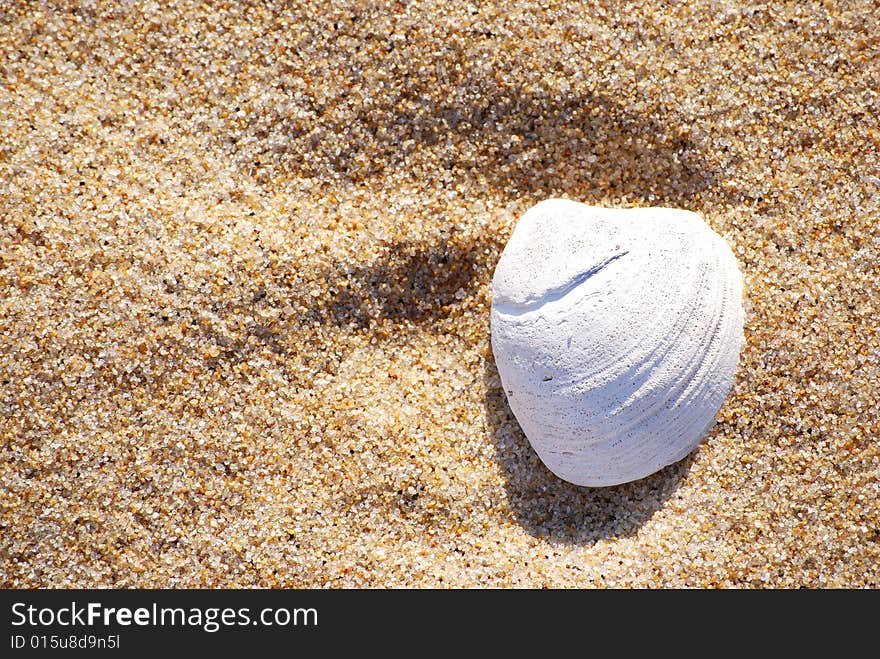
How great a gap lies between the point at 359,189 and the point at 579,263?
72 centimetres

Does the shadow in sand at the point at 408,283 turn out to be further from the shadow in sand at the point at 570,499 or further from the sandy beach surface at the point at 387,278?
the shadow in sand at the point at 570,499

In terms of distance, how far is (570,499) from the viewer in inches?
101

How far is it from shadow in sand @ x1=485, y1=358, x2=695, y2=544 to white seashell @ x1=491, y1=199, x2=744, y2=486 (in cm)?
7

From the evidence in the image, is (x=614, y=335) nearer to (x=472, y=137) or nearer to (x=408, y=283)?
(x=408, y=283)

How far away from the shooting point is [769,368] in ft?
8.23

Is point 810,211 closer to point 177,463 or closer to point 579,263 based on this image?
point 579,263

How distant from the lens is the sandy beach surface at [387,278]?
2471 millimetres

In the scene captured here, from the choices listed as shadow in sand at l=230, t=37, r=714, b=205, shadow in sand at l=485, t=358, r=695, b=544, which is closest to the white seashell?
shadow in sand at l=485, t=358, r=695, b=544

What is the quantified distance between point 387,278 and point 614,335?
0.70 m

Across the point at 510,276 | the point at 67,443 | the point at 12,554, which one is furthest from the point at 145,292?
the point at 510,276

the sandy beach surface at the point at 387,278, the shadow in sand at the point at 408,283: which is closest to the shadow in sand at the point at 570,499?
the sandy beach surface at the point at 387,278

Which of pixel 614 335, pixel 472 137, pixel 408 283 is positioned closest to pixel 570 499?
pixel 614 335

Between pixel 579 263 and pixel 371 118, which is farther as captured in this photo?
pixel 371 118

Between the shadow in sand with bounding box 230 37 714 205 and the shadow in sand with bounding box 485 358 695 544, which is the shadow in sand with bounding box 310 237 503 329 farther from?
the shadow in sand with bounding box 485 358 695 544
